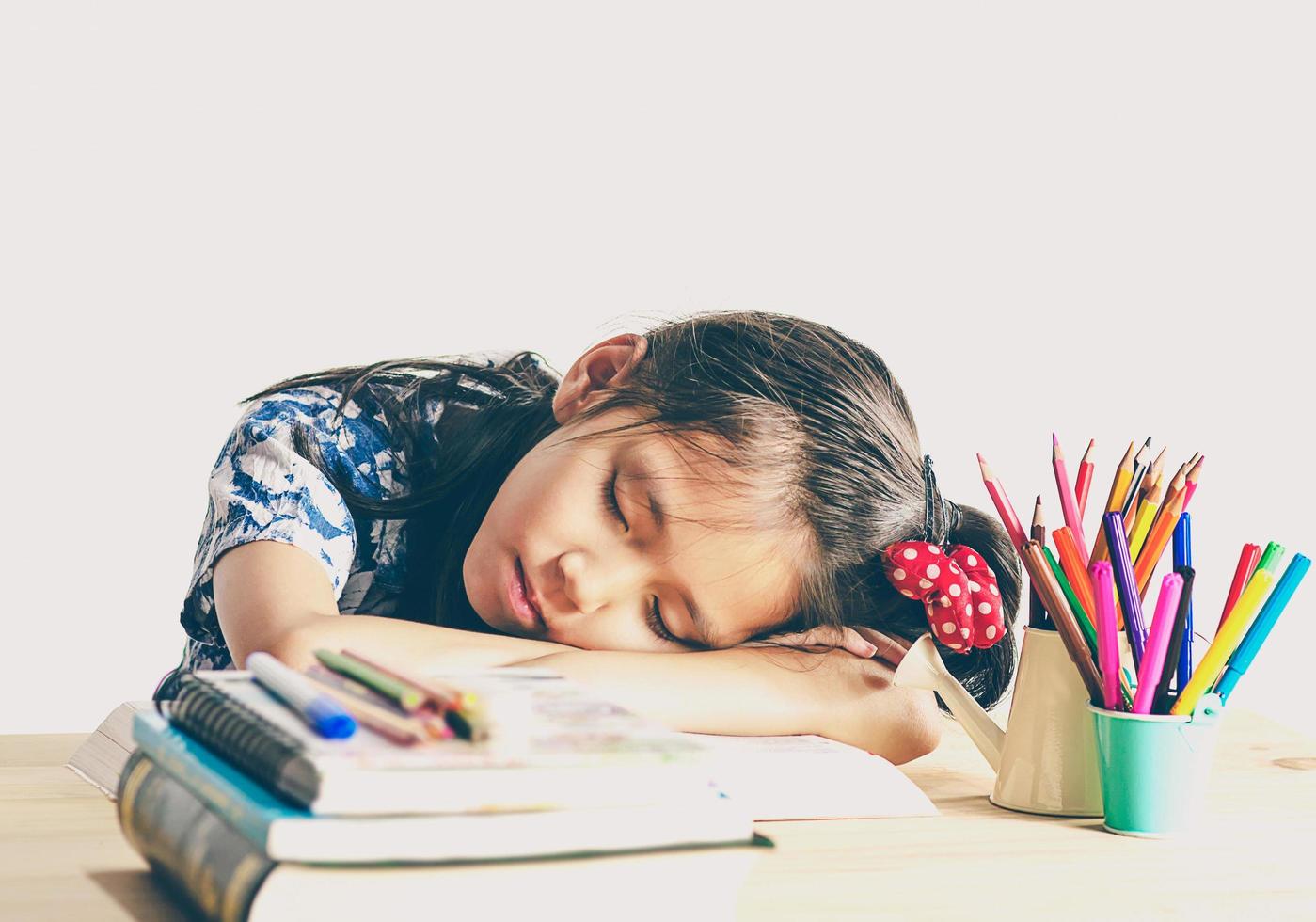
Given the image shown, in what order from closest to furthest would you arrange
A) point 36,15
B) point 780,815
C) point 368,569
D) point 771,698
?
point 780,815 < point 771,698 < point 368,569 < point 36,15

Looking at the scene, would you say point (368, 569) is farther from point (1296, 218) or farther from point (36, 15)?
point (1296, 218)

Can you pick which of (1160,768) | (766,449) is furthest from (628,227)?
(1160,768)

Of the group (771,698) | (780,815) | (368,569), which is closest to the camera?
(780,815)

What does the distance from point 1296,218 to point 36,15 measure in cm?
198

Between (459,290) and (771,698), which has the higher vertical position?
(459,290)

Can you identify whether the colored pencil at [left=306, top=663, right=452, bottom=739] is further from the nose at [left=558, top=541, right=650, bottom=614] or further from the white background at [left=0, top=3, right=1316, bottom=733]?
the white background at [left=0, top=3, right=1316, bottom=733]

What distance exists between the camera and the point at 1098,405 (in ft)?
7.38

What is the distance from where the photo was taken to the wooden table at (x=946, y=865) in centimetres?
57

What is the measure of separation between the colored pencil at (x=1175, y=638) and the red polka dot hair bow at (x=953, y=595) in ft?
0.63

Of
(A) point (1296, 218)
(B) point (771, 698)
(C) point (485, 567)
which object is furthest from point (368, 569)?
(A) point (1296, 218)

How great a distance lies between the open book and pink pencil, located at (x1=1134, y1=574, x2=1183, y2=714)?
14cm

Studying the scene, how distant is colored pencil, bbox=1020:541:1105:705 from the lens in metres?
0.78

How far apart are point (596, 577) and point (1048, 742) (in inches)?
12.4

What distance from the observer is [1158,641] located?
2.44 feet
